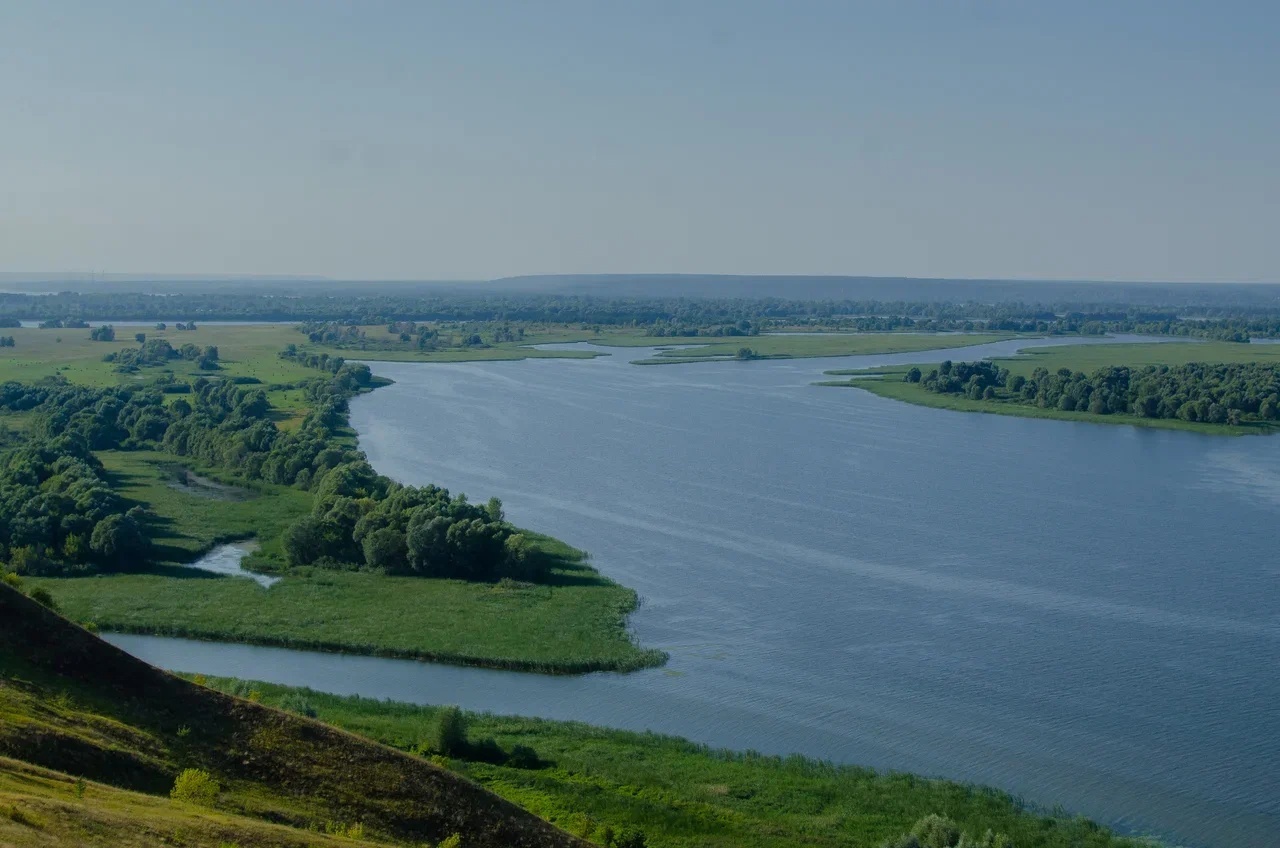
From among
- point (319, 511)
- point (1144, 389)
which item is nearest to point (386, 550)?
point (319, 511)

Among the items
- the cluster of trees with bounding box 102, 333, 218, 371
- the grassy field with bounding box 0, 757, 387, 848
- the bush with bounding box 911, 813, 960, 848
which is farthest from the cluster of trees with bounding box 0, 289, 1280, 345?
the grassy field with bounding box 0, 757, 387, 848

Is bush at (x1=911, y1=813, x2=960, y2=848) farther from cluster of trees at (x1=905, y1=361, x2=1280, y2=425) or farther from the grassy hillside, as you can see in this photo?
cluster of trees at (x1=905, y1=361, x2=1280, y2=425)

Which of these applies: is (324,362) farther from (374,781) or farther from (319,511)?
(374,781)

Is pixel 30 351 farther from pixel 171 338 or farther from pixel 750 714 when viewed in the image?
pixel 750 714

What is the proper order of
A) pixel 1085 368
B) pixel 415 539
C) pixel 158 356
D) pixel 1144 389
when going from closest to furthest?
1. pixel 415 539
2. pixel 1144 389
3. pixel 1085 368
4. pixel 158 356

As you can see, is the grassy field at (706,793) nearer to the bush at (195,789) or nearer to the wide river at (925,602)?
the wide river at (925,602)

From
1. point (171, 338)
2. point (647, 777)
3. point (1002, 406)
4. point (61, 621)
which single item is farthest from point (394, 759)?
point (171, 338)

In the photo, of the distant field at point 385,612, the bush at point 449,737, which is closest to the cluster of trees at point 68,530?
the distant field at point 385,612
